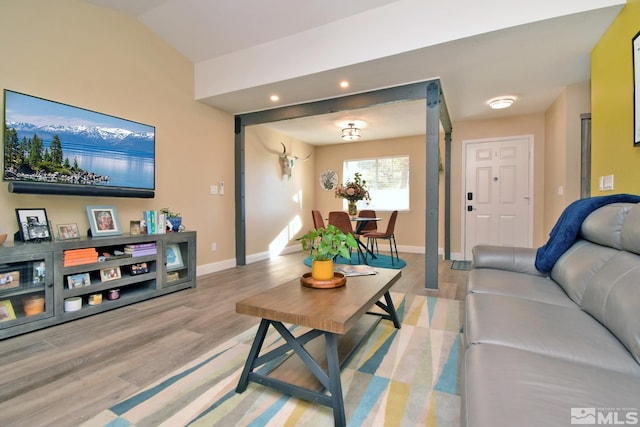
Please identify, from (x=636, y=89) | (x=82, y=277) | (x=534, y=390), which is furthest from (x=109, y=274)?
(x=636, y=89)

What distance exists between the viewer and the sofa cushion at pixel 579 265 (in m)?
1.55

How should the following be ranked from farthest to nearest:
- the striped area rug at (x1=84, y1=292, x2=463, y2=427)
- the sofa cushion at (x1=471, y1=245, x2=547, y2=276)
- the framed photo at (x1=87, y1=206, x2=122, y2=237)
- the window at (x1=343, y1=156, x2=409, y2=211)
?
the window at (x1=343, y1=156, x2=409, y2=211)
the framed photo at (x1=87, y1=206, x2=122, y2=237)
the sofa cushion at (x1=471, y1=245, x2=547, y2=276)
the striped area rug at (x1=84, y1=292, x2=463, y2=427)

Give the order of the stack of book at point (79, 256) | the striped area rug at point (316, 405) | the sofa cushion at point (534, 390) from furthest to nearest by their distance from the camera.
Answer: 1. the stack of book at point (79, 256)
2. the striped area rug at point (316, 405)
3. the sofa cushion at point (534, 390)

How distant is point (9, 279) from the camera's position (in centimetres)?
209

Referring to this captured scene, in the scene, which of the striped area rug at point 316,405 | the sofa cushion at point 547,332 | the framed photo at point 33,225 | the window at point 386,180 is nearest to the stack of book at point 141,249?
the framed photo at point 33,225

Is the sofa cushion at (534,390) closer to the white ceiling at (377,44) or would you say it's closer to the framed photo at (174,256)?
the white ceiling at (377,44)

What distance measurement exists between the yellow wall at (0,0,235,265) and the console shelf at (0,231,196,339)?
0.48m

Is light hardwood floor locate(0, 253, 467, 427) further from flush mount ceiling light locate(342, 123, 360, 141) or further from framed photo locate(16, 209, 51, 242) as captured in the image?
flush mount ceiling light locate(342, 123, 360, 141)

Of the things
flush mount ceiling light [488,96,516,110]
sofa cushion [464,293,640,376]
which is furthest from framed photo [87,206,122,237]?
flush mount ceiling light [488,96,516,110]

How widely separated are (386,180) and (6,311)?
570cm

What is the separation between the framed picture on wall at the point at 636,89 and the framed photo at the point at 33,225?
174 inches

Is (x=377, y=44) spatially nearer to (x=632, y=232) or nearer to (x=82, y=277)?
(x=632, y=232)

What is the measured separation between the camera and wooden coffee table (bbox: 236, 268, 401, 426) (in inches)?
49.9

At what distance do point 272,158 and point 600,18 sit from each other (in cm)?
452
